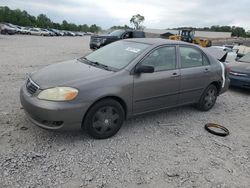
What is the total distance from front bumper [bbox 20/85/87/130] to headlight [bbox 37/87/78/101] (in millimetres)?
60

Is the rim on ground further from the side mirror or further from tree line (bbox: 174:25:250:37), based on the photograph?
tree line (bbox: 174:25:250:37)

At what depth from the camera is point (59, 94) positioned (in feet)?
10.6

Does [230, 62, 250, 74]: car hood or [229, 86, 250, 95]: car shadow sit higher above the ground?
[230, 62, 250, 74]: car hood

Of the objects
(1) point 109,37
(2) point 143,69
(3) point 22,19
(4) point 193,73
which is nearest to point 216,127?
(4) point 193,73

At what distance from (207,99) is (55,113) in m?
3.49

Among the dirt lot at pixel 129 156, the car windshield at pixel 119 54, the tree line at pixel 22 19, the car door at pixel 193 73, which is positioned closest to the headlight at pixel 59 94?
the dirt lot at pixel 129 156

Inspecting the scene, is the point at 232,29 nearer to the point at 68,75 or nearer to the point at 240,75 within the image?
the point at 240,75

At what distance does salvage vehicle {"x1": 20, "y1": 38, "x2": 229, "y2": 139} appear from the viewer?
10.8 feet

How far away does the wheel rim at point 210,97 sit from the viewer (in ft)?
17.3

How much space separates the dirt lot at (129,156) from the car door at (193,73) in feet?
1.87

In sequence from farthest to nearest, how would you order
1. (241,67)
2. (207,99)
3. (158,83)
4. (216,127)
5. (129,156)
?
(241,67), (207,99), (216,127), (158,83), (129,156)

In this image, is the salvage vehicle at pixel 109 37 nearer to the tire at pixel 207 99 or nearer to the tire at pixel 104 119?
the tire at pixel 207 99

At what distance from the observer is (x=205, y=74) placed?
16.3ft

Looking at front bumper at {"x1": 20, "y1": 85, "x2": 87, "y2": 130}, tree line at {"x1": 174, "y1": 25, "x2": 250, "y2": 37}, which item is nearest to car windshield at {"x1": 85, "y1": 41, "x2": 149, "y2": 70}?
front bumper at {"x1": 20, "y1": 85, "x2": 87, "y2": 130}
